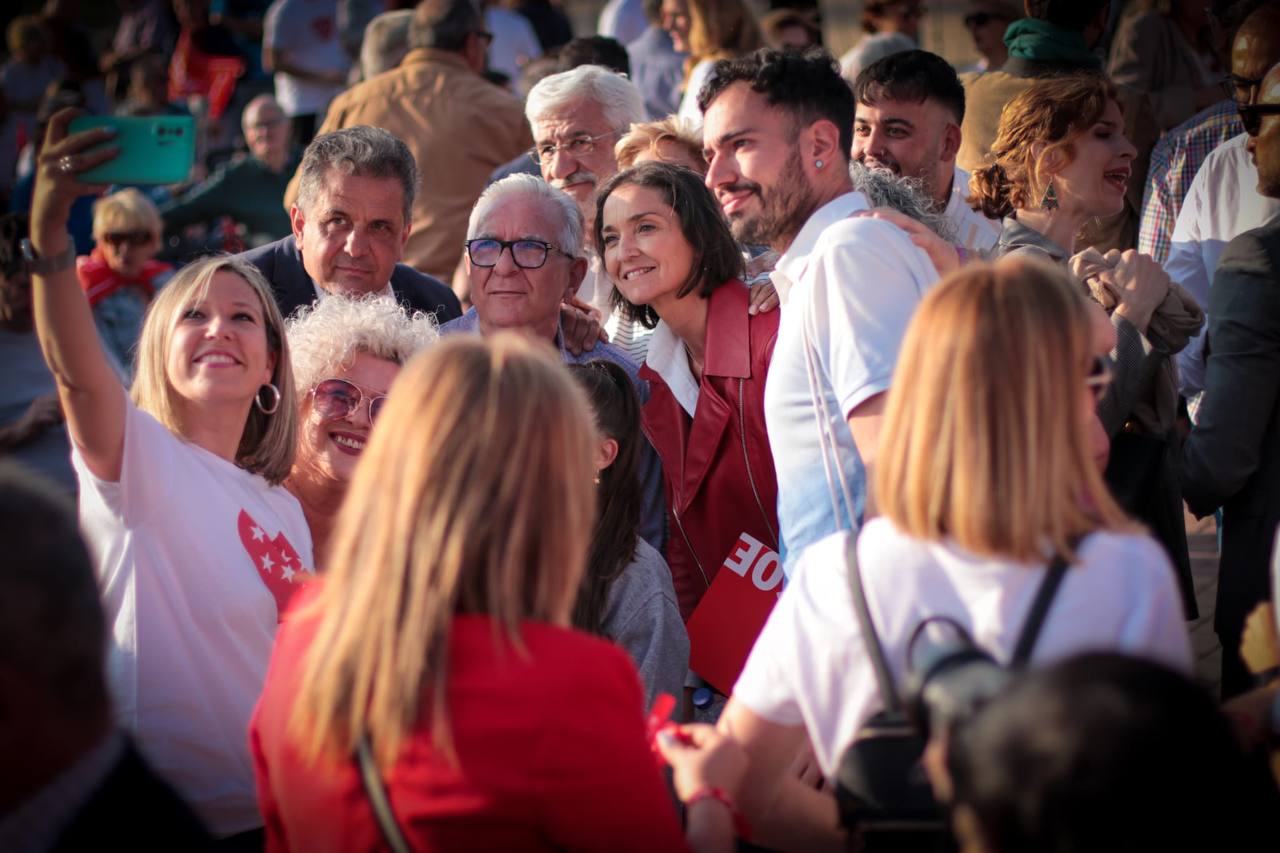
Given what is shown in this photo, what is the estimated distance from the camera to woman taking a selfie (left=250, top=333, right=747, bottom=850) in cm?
180

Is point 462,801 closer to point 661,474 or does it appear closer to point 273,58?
point 661,474

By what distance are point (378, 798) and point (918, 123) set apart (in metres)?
3.75

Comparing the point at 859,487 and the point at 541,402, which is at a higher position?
the point at 541,402

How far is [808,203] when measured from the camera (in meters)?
3.55

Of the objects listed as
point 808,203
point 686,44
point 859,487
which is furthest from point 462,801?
point 686,44

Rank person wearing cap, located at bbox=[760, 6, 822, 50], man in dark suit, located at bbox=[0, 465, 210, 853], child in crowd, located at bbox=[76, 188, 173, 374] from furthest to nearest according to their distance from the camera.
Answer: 1. person wearing cap, located at bbox=[760, 6, 822, 50]
2. child in crowd, located at bbox=[76, 188, 173, 374]
3. man in dark suit, located at bbox=[0, 465, 210, 853]

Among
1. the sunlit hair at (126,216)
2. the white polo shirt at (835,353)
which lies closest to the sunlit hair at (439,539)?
the white polo shirt at (835,353)

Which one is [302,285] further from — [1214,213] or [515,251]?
[1214,213]

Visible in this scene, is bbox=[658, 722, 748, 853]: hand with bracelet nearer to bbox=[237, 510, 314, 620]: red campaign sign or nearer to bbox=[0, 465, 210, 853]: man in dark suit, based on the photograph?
bbox=[0, 465, 210, 853]: man in dark suit

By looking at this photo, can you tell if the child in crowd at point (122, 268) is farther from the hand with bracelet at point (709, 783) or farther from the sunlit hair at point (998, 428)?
the sunlit hair at point (998, 428)

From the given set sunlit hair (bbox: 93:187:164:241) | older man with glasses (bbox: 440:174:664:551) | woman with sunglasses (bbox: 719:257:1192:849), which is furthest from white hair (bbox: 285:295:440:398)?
sunlit hair (bbox: 93:187:164:241)

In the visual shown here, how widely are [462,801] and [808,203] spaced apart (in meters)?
2.17

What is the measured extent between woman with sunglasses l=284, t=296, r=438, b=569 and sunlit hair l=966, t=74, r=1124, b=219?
5.75 ft

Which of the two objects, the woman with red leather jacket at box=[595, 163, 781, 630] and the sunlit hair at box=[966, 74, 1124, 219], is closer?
the woman with red leather jacket at box=[595, 163, 781, 630]
